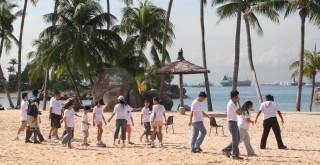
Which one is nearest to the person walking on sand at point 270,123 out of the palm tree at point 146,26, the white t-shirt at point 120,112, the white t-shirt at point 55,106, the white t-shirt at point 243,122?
the white t-shirt at point 243,122

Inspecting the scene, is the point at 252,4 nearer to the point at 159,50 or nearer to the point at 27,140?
the point at 159,50

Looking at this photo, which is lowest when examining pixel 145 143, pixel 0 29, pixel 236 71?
pixel 145 143

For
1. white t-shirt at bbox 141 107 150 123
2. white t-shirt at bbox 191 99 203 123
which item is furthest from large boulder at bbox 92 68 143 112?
white t-shirt at bbox 191 99 203 123

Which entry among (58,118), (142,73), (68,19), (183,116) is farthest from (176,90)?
(58,118)

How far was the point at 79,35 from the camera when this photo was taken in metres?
29.0

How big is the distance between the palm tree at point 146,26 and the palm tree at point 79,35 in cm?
210

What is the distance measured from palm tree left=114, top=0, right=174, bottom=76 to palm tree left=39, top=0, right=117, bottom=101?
Answer: 2.10m

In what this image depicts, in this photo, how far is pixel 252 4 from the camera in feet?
92.6

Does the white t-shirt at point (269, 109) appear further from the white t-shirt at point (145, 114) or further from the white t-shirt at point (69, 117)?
the white t-shirt at point (69, 117)

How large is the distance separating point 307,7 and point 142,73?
13.4 m

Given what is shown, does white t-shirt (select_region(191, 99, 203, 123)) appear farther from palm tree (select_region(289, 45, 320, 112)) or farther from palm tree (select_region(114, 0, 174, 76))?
palm tree (select_region(289, 45, 320, 112))

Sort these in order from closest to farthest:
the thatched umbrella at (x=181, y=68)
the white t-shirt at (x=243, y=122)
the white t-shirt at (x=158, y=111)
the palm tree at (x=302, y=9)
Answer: the white t-shirt at (x=243, y=122)
the white t-shirt at (x=158, y=111)
the thatched umbrella at (x=181, y=68)
the palm tree at (x=302, y=9)

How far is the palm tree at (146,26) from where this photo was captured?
104 feet

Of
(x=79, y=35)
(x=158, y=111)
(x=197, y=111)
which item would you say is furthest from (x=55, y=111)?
(x=79, y=35)
